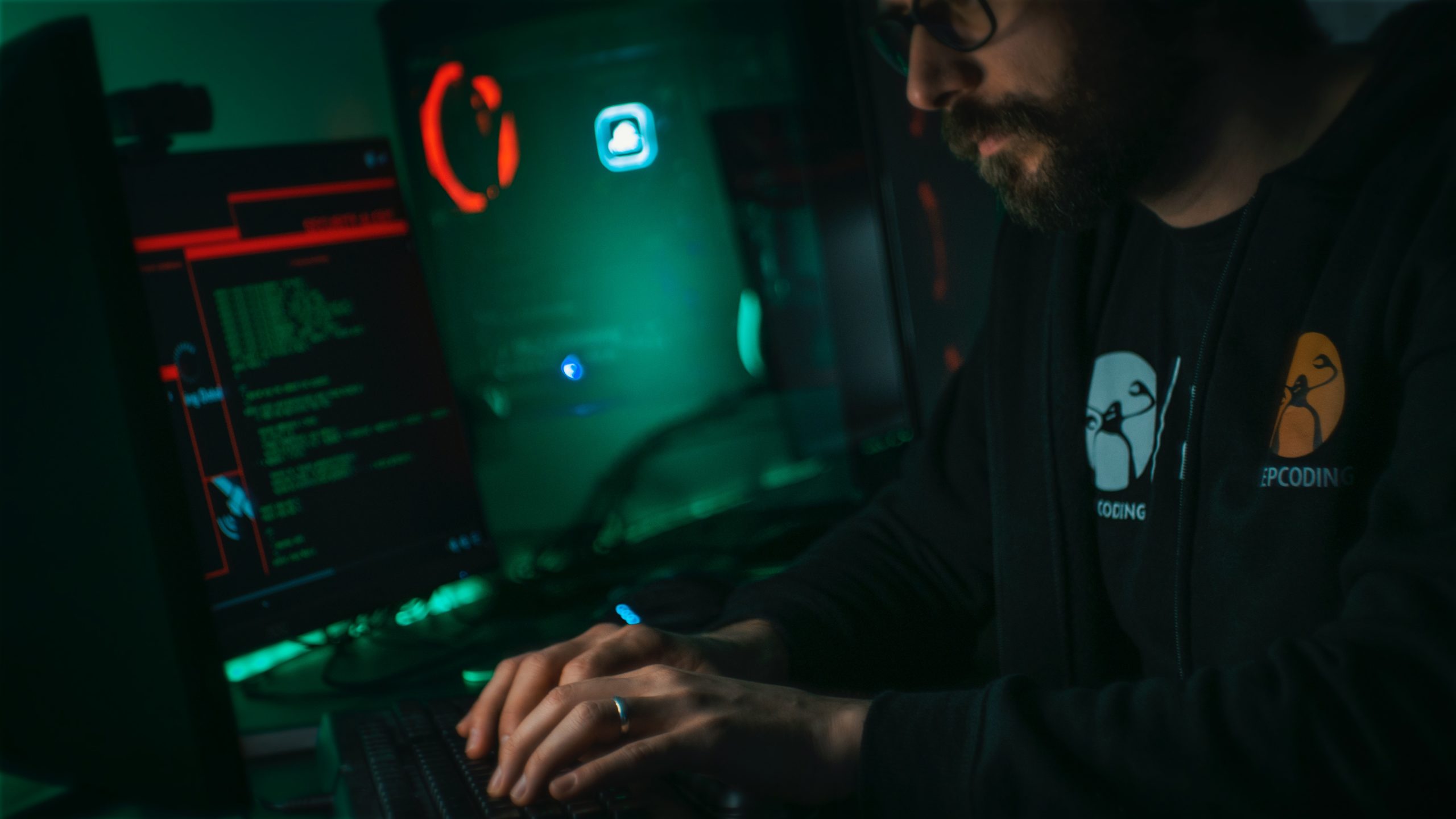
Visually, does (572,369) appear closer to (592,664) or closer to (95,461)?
(592,664)

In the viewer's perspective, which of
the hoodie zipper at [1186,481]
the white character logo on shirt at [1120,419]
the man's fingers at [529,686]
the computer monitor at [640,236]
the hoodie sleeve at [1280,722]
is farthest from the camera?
the computer monitor at [640,236]

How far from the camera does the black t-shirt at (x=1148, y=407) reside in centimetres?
86

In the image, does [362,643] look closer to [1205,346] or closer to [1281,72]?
[1205,346]

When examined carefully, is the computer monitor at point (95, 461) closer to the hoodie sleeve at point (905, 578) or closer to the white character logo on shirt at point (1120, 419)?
the hoodie sleeve at point (905, 578)

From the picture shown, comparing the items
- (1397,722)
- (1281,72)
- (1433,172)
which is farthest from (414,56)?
(1397,722)

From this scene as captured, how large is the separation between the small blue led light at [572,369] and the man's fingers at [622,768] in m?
0.96

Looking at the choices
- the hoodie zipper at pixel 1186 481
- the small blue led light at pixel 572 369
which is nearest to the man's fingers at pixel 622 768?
the hoodie zipper at pixel 1186 481

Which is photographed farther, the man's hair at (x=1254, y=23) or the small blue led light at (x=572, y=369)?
→ the small blue led light at (x=572, y=369)

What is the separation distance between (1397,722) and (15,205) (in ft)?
2.45

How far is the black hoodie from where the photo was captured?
533 millimetres

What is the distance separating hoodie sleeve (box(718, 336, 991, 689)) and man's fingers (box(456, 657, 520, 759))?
209 millimetres

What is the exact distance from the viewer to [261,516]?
0.93m

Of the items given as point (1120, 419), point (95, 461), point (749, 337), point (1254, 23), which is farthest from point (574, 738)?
point (749, 337)

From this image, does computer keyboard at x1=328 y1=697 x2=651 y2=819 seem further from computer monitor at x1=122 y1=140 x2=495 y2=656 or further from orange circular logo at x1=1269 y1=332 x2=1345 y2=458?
orange circular logo at x1=1269 y1=332 x2=1345 y2=458
